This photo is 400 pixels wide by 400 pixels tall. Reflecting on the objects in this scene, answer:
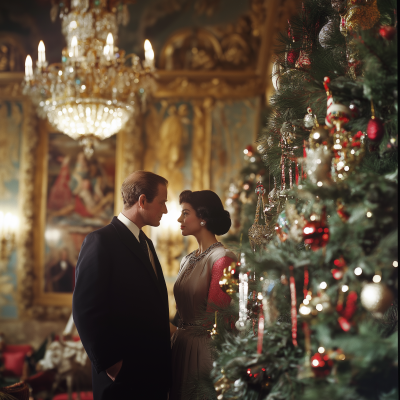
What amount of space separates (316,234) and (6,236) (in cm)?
641

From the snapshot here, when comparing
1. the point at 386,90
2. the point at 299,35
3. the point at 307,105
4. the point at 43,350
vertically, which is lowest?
the point at 43,350

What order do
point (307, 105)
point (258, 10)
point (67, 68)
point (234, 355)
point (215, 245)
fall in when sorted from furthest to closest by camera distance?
point (258, 10) < point (67, 68) < point (215, 245) < point (307, 105) < point (234, 355)

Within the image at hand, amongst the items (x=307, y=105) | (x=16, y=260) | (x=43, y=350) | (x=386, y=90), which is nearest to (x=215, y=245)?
(x=307, y=105)

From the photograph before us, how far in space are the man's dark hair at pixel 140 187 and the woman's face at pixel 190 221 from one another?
26 centimetres

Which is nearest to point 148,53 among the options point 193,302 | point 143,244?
point 143,244

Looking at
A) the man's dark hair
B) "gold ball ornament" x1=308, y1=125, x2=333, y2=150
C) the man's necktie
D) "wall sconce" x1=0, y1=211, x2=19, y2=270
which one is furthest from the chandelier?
"gold ball ornament" x1=308, y1=125, x2=333, y2=150

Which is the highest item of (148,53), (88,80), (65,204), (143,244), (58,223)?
(148,53)

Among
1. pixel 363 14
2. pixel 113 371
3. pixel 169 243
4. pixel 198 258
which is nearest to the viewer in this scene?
pixel 363 14

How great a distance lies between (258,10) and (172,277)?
4317 mm

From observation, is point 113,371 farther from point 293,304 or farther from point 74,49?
point 74,49

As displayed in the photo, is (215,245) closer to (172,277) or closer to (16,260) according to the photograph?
(172,277)

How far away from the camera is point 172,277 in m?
6.59

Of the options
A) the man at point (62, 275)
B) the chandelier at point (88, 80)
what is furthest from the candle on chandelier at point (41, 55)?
the man at point (62, 275)

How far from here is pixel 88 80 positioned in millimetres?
4254
